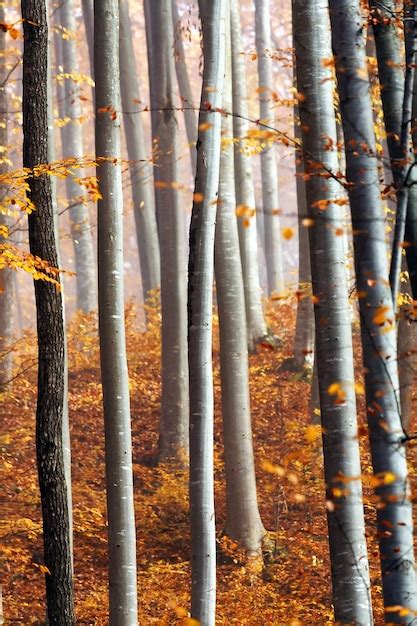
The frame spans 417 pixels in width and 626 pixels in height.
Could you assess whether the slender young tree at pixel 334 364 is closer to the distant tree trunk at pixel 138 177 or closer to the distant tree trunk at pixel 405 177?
the distant tree trunk at pixel 405 177

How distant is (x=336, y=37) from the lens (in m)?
5.65

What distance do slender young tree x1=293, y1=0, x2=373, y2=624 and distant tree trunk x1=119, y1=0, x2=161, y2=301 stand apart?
12755 mm

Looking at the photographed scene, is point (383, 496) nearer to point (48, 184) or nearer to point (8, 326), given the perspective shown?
point (48, 184)

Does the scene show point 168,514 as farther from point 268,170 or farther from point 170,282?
point 268,170

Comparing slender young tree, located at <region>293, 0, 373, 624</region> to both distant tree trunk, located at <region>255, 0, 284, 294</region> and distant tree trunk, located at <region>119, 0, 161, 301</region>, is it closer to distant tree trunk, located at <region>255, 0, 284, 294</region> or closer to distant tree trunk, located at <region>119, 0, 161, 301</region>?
distant tree trunk, located at <region>119, 0, 161, 301</region>

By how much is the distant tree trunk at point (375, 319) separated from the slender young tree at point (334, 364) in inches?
49.3

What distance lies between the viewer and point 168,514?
13023 millimetres

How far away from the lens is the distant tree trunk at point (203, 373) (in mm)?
8469

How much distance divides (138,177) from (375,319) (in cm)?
1751

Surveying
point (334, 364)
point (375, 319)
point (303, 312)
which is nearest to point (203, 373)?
point (334, 364)

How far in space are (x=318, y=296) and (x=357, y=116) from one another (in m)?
2.02

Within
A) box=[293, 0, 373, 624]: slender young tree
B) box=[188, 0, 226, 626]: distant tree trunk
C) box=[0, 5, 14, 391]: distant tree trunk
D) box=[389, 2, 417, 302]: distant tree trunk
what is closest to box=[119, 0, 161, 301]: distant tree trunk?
box=[0, 5, 14, 391]: distant tree trunk

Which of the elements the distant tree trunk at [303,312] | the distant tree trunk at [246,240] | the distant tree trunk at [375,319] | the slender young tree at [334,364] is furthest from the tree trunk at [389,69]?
the distant tree trunk at [246,240]

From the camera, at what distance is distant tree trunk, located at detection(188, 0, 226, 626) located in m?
8.47
